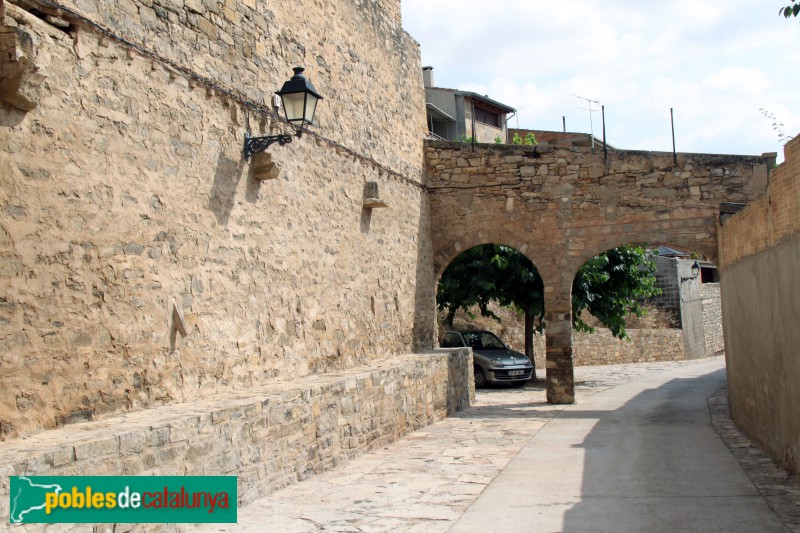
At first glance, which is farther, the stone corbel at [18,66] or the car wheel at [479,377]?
the car wheel at [479,377]

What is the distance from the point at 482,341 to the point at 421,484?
10.8 m

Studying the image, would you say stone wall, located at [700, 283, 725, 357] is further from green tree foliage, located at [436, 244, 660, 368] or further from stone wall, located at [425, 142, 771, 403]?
stone wall, located at [425, 142, 771, 403]

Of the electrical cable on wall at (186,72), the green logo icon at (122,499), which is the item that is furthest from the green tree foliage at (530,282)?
the green logo icon at (122,499)

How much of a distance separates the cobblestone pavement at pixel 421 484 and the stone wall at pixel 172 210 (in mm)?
1162

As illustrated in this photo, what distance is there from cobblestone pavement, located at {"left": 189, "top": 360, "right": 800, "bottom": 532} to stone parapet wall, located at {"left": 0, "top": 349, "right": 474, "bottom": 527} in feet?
0.72

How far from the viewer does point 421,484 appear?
673 centimetres

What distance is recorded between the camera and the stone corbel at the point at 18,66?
4.53m

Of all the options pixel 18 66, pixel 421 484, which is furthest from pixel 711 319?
pixel 18 66

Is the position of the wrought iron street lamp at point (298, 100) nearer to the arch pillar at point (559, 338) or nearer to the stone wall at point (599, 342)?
the arch pillar at point (559, 338)

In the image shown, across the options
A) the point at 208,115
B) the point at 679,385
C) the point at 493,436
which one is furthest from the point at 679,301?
the point at 208,115

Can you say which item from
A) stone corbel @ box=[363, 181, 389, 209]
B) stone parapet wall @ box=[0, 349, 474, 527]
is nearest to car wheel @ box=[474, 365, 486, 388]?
stone parapet wall @ box=[0, 349, 474, 527]

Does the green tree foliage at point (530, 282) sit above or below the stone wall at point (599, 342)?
above

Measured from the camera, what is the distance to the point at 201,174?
21.6 feet

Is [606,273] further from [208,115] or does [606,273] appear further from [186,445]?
[186,445]
